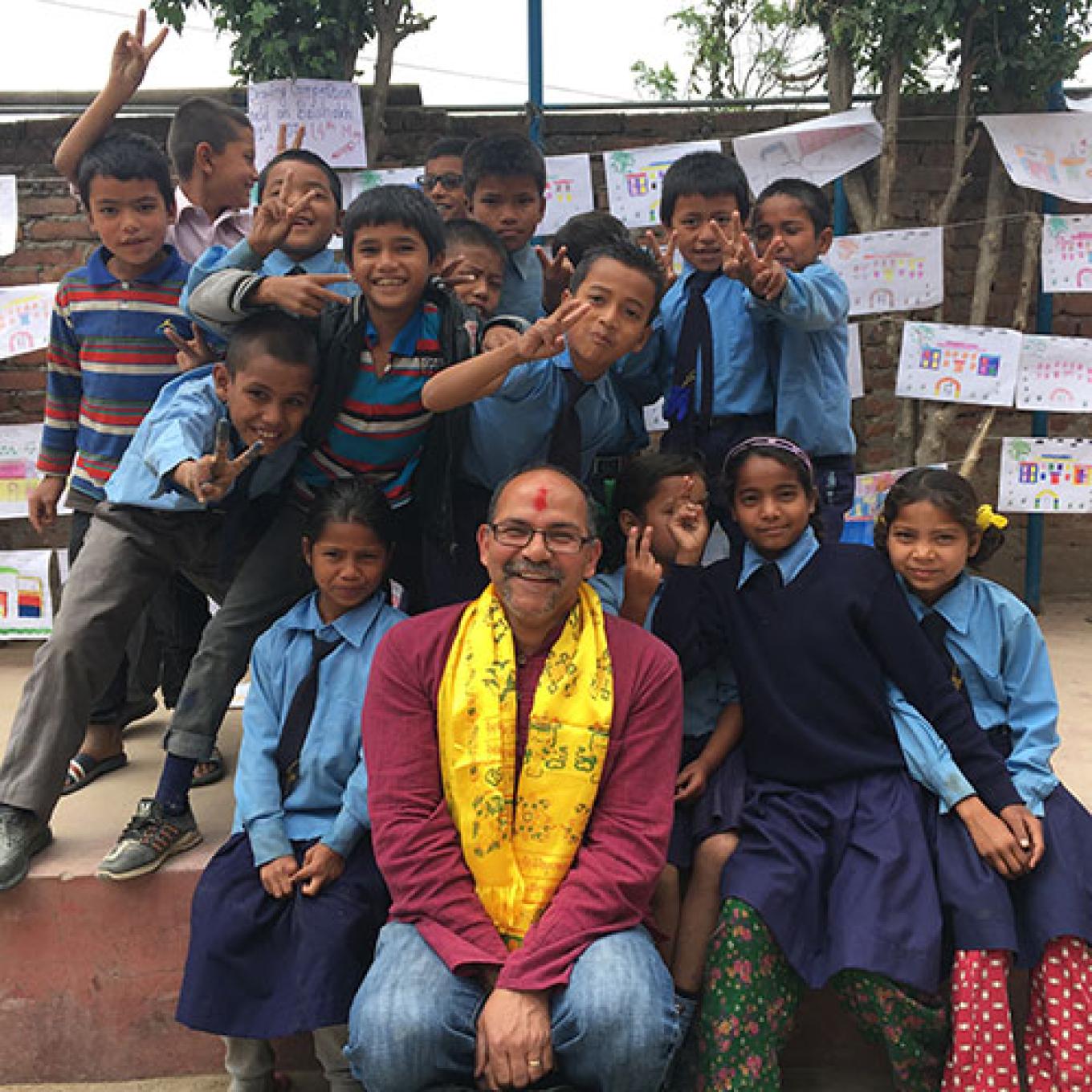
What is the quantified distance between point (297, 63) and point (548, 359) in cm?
297

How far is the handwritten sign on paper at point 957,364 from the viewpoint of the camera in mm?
4797

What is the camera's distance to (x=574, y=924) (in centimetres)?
189

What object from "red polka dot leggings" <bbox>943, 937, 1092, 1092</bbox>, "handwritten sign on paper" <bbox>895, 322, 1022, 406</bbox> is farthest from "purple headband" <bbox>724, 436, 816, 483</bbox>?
"handwritten sign on paper" <bbox>895, 322, 1022, 406</bbox>

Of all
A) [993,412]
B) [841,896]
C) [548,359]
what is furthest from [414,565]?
[993,412]

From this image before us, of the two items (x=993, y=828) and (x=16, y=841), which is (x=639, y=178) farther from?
(x=16, y=841)

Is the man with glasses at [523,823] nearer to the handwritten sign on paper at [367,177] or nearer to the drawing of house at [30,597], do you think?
the handwritten sign on paper at [367,177]

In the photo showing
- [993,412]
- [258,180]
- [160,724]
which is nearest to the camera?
[258,180]

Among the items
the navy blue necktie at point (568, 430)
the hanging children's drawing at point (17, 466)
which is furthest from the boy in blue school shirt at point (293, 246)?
the hanging children's drawing at point (17, 466)

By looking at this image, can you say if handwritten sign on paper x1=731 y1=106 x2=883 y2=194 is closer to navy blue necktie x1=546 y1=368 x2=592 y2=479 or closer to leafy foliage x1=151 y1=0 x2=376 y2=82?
leafy foliage x1=151 y1=0 x2=376 y2=82

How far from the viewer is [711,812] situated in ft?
7.49

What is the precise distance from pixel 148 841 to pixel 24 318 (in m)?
3.34

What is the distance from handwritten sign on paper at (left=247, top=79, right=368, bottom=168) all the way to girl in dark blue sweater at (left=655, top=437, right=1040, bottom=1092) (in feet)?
9.79

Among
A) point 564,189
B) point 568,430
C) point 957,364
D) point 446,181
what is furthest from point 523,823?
point 957,364

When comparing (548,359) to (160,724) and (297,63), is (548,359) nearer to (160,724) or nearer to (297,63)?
(160,724)
